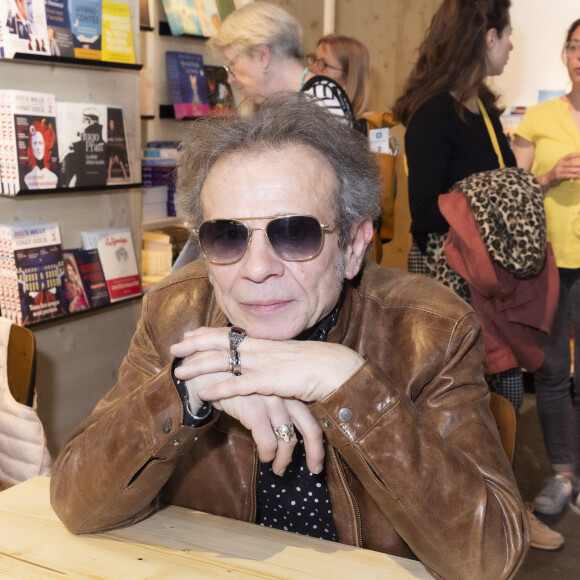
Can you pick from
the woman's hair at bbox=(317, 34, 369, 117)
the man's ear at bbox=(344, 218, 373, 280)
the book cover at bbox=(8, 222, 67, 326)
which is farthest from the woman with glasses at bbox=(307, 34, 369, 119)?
the man's ear at bbox=(344, 218, 373, 280)

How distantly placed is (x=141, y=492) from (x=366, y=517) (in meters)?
0.44

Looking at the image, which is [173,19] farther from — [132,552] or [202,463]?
[132,552]

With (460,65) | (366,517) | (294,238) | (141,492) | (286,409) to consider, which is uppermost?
(460,65)

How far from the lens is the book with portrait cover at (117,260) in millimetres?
3746

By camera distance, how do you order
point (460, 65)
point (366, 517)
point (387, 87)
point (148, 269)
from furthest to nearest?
point (387, 87)
point (148, 269)
point (460, 65)
point (366, 517)

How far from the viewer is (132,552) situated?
1259 mm

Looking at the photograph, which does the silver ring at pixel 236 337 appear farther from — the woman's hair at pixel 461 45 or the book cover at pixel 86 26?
the book cover at pixel 86 26

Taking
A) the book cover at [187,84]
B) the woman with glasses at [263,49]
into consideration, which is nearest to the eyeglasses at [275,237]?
the woman with glasses at [263,49]

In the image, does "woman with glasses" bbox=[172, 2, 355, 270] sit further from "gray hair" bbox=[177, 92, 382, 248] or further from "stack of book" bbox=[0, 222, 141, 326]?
"gray hair" bbox=[177, 92, 382, 248]

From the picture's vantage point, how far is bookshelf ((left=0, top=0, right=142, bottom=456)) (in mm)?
3383

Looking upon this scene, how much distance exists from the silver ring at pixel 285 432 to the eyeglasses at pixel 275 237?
308 millimetres

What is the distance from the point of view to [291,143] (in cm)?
142

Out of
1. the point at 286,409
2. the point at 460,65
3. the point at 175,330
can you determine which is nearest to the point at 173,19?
the point at 460,65

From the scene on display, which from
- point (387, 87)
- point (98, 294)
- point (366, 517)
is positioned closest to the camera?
point (366, 517)
